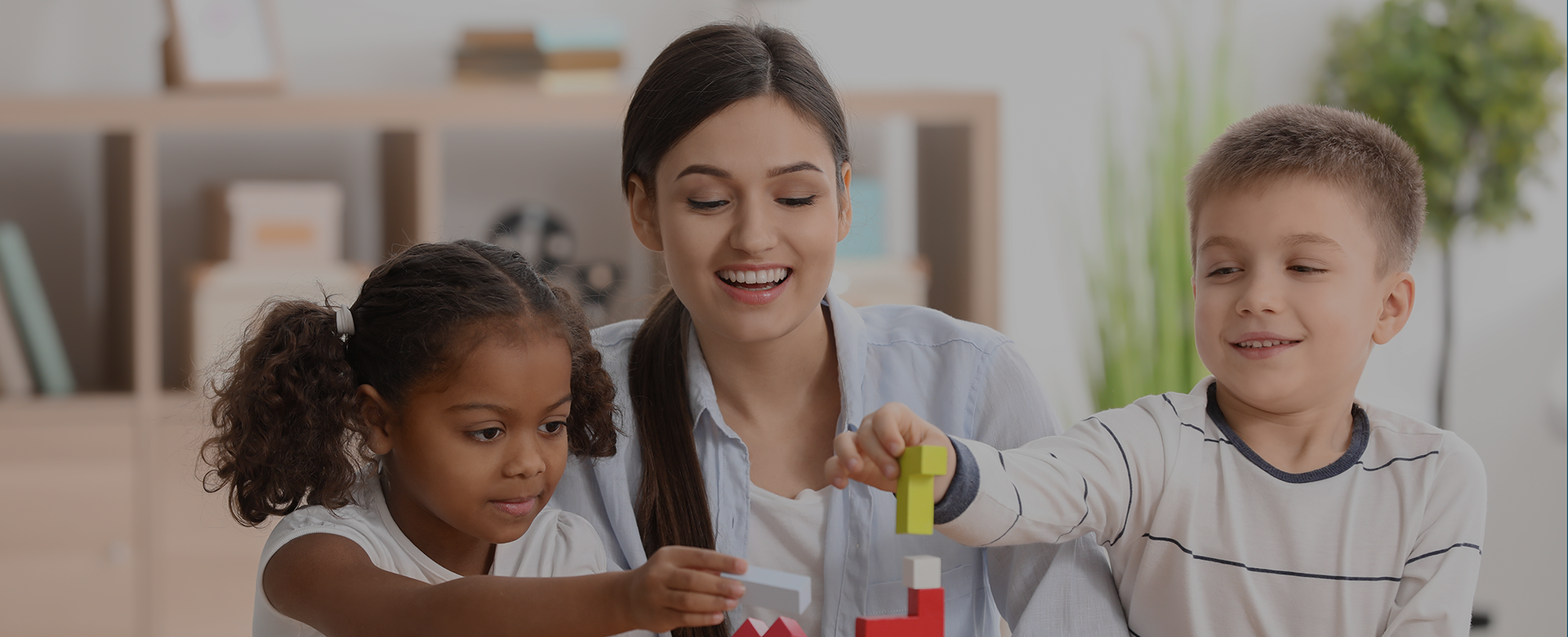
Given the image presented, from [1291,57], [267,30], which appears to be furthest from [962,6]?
[267,30]

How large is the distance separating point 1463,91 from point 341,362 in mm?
2873

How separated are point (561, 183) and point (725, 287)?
1977mm

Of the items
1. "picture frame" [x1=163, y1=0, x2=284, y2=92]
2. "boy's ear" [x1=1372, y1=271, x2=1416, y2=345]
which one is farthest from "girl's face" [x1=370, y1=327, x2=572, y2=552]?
"picture frame" [x1=163, y1=0, x2=284, y2=92]

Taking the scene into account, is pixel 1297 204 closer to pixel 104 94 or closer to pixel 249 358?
pixel 249 358

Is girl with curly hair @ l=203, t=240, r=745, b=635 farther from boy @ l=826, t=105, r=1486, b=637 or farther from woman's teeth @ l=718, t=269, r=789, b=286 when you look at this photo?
boy @ l=826, t=105, r=1486, b=637

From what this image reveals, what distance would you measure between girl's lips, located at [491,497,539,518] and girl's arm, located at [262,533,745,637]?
0.13 meters

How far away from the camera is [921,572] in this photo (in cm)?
95

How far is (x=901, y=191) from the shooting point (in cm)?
316

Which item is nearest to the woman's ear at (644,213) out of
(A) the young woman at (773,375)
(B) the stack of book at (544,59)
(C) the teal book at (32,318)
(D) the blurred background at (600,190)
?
(A) the young woman at (773,375)

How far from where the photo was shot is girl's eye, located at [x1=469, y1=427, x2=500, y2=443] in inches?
45.0

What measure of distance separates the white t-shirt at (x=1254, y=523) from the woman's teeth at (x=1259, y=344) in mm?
93

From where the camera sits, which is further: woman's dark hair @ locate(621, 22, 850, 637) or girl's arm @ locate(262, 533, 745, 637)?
woman's dark hair @ locate(621, 22, 850, 637)

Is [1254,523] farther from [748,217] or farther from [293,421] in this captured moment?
[293,421]

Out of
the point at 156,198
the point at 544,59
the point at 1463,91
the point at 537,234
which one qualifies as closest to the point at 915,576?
the point at 544,59
